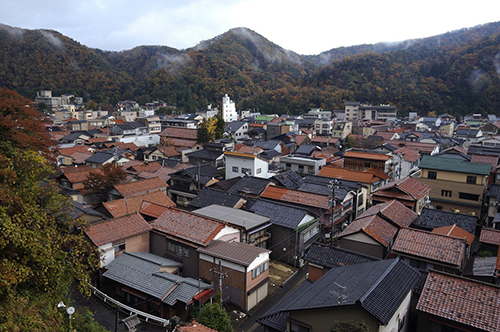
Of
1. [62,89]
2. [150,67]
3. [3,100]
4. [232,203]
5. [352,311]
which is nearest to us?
[352,311]

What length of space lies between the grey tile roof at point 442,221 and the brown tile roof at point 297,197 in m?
4.85

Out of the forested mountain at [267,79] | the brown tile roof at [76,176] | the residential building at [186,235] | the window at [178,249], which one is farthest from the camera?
the forested mountain at [267,79]

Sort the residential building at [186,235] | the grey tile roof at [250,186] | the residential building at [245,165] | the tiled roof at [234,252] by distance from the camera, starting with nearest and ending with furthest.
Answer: the tiled roof at [234,252]
the residential building at [186,235]
the grey tile roof at [250,186]
the residential building at [245,165]

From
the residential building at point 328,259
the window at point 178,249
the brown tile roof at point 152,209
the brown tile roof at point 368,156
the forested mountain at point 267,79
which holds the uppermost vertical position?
the forested mountain at point 267,79

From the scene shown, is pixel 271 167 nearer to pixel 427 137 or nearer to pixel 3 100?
pixel 3 100

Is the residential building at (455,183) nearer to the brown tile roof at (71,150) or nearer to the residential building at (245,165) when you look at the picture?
the residential building at (245,165)

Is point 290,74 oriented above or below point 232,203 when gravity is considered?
above

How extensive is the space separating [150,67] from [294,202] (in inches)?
4739

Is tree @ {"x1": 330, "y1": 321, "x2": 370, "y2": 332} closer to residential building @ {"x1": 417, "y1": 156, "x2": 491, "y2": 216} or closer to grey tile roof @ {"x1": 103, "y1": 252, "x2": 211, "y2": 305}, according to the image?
grey tile roof @ {"x1": 103, "y1": 252, "x2": 211, "y2": 305}

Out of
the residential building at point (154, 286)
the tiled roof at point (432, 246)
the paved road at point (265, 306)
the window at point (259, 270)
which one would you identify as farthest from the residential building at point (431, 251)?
the residential building at point (154, 286)

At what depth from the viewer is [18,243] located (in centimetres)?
621

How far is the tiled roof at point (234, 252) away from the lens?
1263cm

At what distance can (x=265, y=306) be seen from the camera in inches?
527

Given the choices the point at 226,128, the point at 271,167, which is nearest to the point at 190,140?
the point at 226,128
